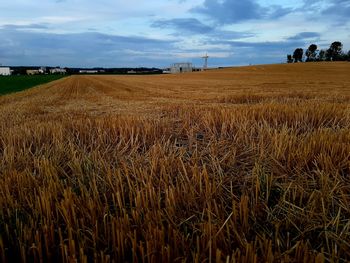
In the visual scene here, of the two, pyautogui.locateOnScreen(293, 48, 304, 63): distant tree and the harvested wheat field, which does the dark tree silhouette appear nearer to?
pyautogui.locateOnScreen(293, 48, 304, 63): distant tree

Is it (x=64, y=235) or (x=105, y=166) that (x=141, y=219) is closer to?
(x=64, y=235)

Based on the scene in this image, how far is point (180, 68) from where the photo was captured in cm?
13538

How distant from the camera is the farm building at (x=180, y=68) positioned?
433 feet

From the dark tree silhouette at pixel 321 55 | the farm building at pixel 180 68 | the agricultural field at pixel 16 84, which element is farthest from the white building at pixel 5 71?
the dark tree silhouette at pixel 321 55

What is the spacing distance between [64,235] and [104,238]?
0.29 m

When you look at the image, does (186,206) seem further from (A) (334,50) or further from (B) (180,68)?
(B) (180,68)

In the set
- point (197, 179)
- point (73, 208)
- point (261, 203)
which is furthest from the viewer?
point (197, 179)

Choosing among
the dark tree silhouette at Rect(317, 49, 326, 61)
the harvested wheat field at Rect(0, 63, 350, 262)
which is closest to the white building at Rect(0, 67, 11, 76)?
the dark tree silhouette at Rect(317, 49, 326, 61)

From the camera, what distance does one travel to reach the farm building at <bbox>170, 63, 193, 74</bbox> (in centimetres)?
13207

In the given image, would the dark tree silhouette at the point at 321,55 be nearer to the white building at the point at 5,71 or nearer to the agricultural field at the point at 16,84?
the agricultural field at the point at 16,84

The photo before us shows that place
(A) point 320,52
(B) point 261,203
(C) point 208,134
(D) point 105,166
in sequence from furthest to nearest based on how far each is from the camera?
(A) point 320,52 < (C) point 208,134 < (D) point 105,166 < (B) point 261,203

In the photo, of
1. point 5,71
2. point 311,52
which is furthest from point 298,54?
point 5,71

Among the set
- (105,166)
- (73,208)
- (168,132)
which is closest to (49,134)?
(168,132)

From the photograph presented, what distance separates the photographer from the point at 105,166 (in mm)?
3174
